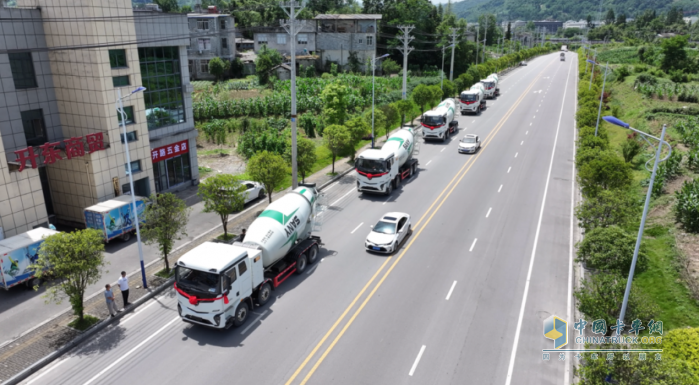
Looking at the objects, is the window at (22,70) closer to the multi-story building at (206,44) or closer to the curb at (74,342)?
the curb at (74,342)

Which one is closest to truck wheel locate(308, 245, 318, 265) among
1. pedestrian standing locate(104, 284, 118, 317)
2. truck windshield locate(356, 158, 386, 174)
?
pedestrian standing locate(104, 284, 118, 317)

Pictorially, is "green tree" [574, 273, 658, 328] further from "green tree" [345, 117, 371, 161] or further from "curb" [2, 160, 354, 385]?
"green tree" [345, 117, 371, 161]

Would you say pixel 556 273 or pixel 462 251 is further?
pixel 462 251

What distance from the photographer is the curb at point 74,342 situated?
15.7m

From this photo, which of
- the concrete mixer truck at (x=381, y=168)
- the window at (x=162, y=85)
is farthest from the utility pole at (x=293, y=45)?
the window at (x=162, y=85)

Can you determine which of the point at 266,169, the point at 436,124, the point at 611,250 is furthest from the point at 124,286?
the point at 436,124

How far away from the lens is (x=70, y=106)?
27.1m

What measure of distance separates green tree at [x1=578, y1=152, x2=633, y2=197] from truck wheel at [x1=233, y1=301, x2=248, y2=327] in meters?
20.0

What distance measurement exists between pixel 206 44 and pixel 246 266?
7416 centimetres

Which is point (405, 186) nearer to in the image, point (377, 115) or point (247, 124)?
point (377, 115)

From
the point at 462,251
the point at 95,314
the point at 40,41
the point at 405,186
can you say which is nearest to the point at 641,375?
the point at 462,251

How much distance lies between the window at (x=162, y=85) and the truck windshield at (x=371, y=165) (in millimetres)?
13748

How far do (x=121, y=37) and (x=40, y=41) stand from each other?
4300 mm

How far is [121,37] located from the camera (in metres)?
26.8
